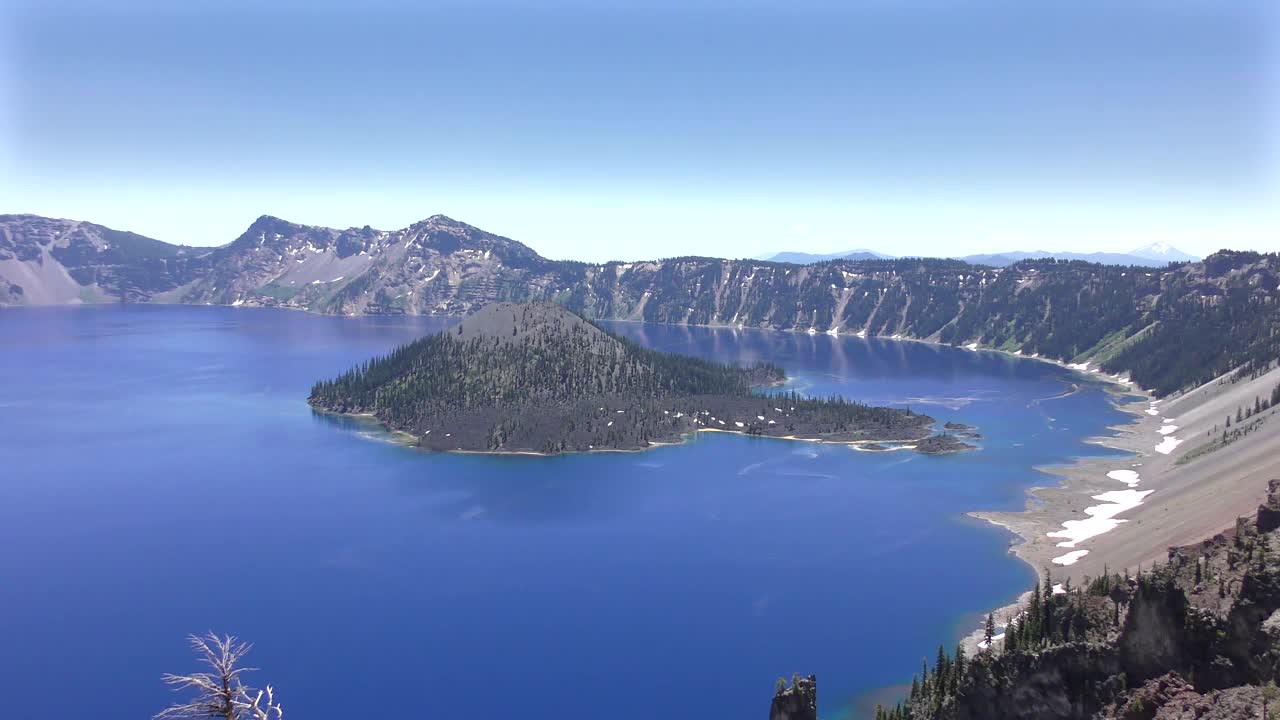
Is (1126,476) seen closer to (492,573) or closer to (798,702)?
(492,573)

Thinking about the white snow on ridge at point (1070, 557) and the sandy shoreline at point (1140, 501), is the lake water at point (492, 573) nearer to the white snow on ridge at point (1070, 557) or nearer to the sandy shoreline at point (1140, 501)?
the sandy shoreline at point (1140, 501)

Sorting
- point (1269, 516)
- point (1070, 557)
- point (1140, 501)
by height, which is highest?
point (1269, 516)

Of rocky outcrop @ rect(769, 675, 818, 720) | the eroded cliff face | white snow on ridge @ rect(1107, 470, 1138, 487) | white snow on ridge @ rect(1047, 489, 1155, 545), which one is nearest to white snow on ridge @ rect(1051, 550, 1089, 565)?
white snow on ridge @ rect(1047, 489, 1155, 545)

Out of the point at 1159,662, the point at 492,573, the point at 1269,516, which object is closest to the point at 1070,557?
the point at 1269,516

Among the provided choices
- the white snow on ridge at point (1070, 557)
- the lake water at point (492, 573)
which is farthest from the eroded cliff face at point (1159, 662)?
the white snow on ridge at point (1070, 557)

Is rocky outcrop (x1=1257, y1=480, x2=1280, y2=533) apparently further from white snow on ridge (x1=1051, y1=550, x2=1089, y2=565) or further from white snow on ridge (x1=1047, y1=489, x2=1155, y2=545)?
white snow on ridge (x1=1047, y1=489, x2=1155, y2=545)

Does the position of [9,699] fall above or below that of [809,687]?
below

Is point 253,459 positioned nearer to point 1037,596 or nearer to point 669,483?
point 669,483

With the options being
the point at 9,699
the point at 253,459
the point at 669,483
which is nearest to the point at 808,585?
the point at 669,483

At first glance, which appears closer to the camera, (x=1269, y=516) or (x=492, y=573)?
(x=1269, y=516)
